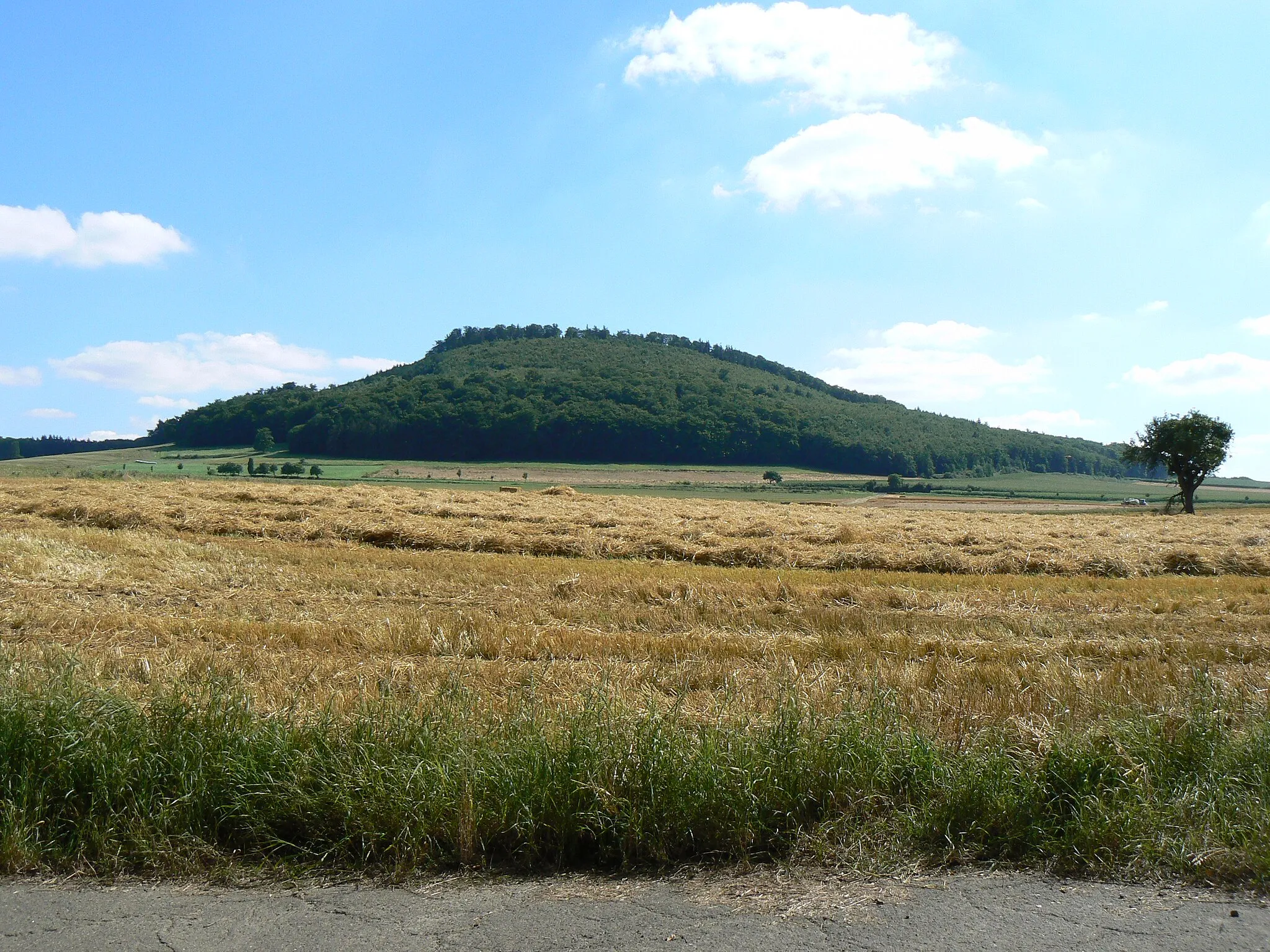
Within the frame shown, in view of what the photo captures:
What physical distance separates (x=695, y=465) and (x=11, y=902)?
213 ft

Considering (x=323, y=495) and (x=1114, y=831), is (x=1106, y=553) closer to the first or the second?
(x=1114, y=831)

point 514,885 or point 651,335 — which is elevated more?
point 651,335

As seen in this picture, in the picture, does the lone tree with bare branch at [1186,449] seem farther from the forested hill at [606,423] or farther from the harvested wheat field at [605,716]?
the harvested wheat field at [605,716]

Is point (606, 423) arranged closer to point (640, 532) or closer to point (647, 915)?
point (640, 532)

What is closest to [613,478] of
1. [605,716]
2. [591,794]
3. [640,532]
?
[640,532]

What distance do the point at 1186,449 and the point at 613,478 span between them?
30.5 metres

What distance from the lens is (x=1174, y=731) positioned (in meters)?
4.74

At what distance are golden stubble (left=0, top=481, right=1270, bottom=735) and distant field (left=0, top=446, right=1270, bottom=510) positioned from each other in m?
14.4

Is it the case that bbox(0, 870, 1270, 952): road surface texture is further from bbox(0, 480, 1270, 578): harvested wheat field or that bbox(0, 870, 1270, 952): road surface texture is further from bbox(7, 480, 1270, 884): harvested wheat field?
bbox(0, 480, 1270, 578): harvested wheat field

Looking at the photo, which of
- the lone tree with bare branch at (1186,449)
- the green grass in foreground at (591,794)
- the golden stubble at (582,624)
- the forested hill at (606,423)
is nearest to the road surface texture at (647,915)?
the green grass in foreground at (591,794)

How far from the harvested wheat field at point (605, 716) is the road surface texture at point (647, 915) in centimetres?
22

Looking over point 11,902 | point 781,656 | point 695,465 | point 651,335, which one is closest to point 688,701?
point 781,656

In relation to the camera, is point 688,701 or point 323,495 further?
point 323,495

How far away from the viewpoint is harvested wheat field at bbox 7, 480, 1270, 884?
3824 millimetres
